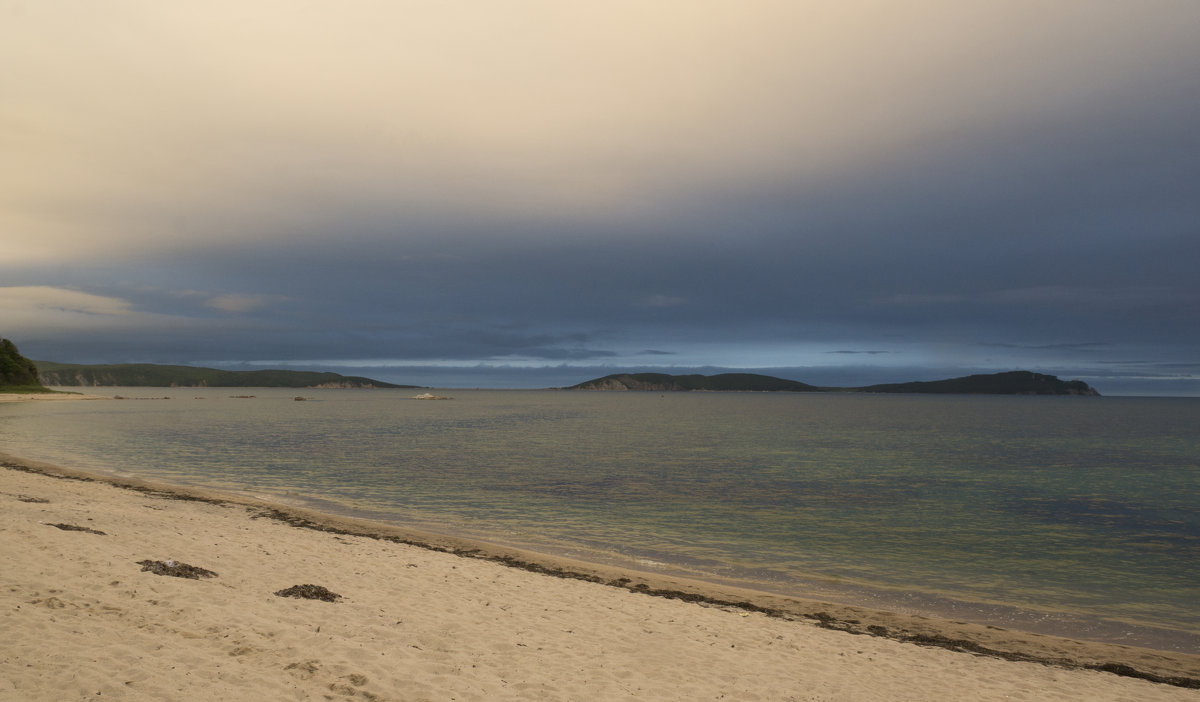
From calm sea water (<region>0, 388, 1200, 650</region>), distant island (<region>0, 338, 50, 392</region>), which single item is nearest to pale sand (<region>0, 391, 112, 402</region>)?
distant island (<region>0, 338, 50, 392</region>)

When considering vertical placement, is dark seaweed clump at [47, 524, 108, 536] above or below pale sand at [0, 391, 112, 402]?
above

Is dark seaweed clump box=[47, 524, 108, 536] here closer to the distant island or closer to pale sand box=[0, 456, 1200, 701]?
pale sand box=[0, 456, 1200, 701]

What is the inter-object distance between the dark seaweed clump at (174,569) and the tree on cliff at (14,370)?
179103mm

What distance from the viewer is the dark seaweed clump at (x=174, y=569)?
1355 centimetres

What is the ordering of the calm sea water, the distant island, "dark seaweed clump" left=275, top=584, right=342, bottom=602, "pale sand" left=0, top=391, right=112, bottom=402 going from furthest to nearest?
the distant island → "pale sand" left=0, top=391, right=112, bottom=402 → the calm sea water → "dark seaweed clump" left=275, top=584, right=342, bottom=602

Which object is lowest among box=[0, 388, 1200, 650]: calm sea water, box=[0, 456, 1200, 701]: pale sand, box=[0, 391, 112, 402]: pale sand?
box=[0, 391, 112, 402]: pale sand

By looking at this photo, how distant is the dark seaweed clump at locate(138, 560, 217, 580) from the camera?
533 inches

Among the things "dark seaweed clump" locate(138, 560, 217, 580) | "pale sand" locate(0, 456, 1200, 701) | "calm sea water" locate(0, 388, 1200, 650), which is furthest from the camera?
"calm sea water" locate(0, 388, 1200, 650)

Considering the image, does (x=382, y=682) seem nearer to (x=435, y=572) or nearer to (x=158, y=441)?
(x=435, y=572)

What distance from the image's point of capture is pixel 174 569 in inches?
544

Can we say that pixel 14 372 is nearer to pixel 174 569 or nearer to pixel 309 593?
pixel 174 569

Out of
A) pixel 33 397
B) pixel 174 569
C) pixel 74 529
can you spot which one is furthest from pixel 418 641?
pixel 33 397

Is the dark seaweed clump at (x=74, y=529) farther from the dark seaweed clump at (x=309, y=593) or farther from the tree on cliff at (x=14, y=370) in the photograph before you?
the tree on cliff at (x=14, y=370)

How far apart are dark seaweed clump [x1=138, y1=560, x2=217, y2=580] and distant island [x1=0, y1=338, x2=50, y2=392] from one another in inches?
7018
